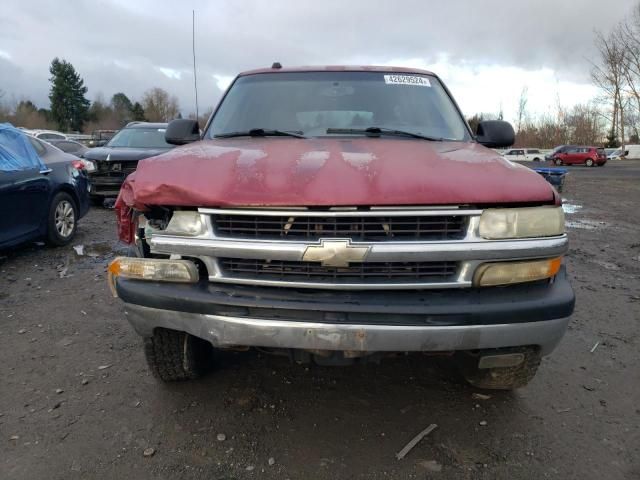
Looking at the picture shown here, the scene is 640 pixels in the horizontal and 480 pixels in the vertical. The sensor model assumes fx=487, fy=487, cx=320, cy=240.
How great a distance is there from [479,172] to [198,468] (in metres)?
1.92

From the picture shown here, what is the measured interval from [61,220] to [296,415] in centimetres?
511

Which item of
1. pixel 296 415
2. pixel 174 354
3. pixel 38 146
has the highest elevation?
pixel 38 146

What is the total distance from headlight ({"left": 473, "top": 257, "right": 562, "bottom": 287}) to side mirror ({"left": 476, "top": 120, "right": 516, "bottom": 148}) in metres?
1.52

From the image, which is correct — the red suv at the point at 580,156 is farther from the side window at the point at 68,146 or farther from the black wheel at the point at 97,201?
the black wheel at the point at 97,201

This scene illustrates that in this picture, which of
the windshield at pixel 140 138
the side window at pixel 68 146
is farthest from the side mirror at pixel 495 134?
the side window at pixel 68 146

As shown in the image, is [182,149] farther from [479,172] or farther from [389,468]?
[389,468]

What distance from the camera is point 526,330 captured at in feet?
7.06

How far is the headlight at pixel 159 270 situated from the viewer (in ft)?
7.48

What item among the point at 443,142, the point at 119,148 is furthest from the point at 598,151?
the point at 443,142

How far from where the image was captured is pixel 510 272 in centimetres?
222

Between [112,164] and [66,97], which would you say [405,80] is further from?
[66,97]

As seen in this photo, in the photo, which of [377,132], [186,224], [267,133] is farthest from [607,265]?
[186,224]

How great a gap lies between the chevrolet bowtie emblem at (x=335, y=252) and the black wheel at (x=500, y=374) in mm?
853

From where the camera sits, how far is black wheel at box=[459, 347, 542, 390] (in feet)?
8.59
